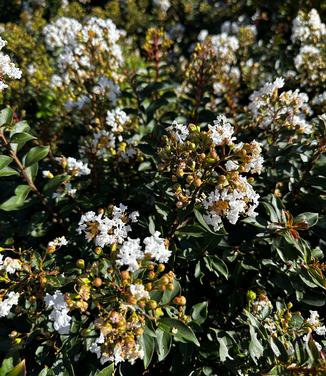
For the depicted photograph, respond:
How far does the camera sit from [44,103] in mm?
3693

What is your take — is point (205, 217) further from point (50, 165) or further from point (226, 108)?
point (226, 108)

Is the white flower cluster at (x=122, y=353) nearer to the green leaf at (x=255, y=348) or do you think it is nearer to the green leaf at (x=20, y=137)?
the green leaf at (x=255, y=348)

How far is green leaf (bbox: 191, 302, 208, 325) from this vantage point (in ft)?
5.93

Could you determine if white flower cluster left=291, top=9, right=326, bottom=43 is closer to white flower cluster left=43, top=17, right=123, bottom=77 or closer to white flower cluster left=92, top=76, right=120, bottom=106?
white flower cluster left=43, top=17, right=123, bottom=77

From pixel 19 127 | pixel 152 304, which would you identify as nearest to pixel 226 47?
pixel 19 127

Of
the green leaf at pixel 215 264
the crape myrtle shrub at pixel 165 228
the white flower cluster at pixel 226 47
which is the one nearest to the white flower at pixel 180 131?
the crape myrtle shrub at pixel 165 228

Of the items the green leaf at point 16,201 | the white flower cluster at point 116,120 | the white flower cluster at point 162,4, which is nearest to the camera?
the green leaf at point 16,201

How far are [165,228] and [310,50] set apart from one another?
6.24ft

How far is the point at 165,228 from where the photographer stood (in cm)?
197

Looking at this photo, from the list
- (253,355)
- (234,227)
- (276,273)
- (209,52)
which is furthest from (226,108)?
(253,355)

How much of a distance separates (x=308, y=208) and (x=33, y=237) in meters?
1.57

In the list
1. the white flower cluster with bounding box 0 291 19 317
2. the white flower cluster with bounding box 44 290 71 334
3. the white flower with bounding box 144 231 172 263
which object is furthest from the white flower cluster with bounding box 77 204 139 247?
the white flower cluster with bounding box 0 291 19 317

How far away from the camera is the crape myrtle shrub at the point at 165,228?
1503 mm

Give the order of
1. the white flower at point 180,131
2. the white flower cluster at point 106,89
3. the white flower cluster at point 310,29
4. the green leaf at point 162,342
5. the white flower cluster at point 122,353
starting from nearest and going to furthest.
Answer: the white flower cluster at point 122,353 → the green leaf at point 162,342 → the white flower at point 180,131 → the white flower cluster at point 106,89 → the white flower cluster at point 310,29
